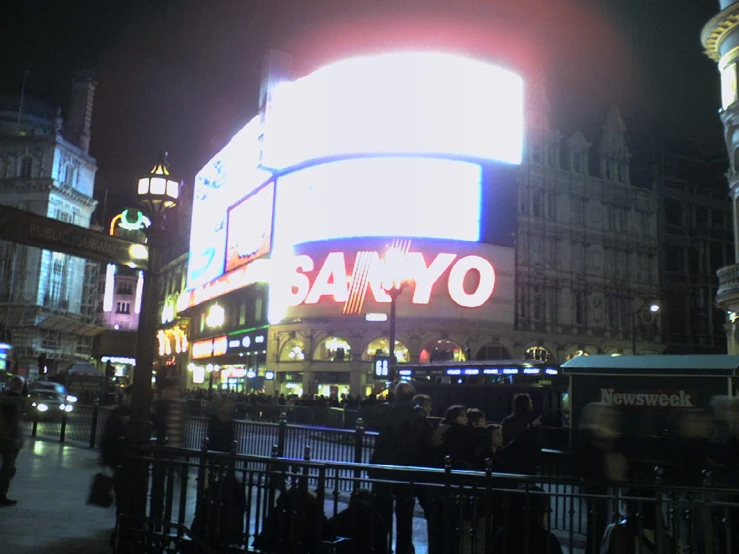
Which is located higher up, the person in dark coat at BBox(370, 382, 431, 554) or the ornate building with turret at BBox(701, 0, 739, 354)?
the ornate building with turret at BBox(701, 0, 739, 354)

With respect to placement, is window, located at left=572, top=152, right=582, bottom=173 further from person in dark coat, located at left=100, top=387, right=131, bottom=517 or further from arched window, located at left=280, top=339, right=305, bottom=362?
person in dark coat, located at left=100, top=387, right=131, bottom=517

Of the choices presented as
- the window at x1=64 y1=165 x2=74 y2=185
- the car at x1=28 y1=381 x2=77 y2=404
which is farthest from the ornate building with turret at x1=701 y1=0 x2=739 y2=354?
the window at x1=64 y1=165 x2=74 y2=185

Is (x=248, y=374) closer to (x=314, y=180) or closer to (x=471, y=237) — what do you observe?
(x=314, y=180)

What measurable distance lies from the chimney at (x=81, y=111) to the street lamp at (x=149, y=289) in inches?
2781

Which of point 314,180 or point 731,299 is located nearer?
point 731,299

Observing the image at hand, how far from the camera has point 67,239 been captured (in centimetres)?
987

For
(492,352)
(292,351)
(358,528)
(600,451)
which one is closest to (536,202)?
(492,352)

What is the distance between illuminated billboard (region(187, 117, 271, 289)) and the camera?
58156 mm

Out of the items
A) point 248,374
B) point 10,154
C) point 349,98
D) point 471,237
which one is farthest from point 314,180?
point 10,154

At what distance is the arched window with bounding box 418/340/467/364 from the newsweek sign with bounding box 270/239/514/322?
1888 mm

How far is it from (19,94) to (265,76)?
3292 centimetres

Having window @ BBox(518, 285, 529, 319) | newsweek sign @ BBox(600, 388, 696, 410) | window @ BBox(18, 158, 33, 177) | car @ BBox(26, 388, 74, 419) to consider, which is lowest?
car @ BBox(26, 388, 74, 419)

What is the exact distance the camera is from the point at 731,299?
1165 inches

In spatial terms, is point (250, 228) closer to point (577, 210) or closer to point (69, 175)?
point (577, 210)
